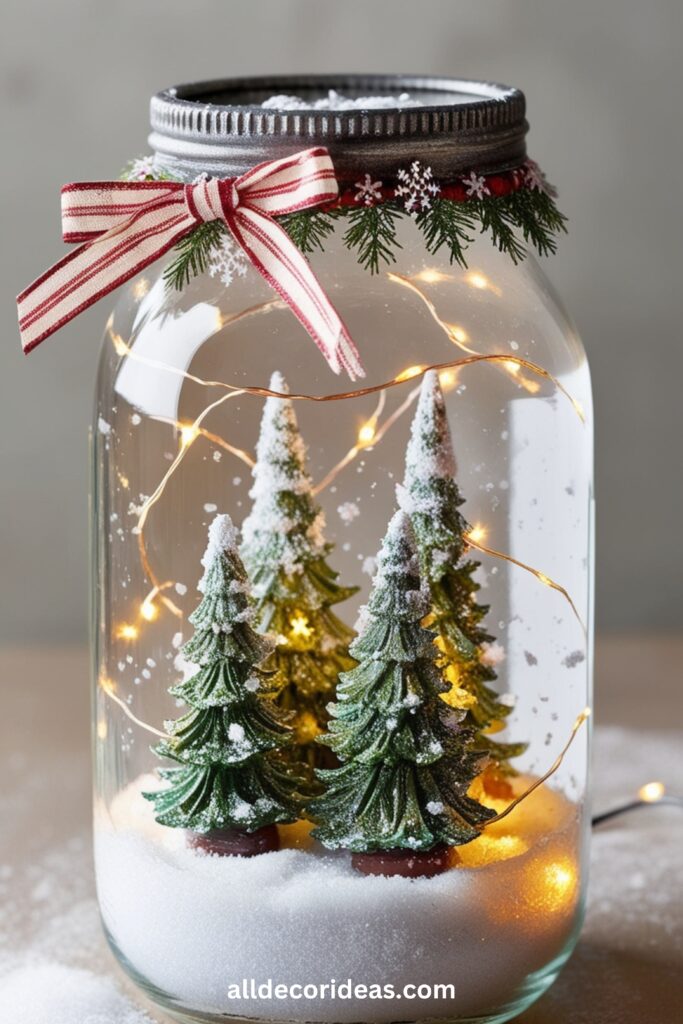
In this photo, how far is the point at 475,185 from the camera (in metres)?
0.82

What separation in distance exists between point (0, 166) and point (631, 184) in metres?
0.68

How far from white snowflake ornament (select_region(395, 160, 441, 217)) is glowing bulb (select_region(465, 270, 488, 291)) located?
0.08 m

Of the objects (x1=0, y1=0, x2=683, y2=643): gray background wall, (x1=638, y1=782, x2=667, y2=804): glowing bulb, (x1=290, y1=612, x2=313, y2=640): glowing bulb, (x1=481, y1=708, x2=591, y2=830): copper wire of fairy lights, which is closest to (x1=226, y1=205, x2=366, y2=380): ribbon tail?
(x1=290, y1=612, x2=313, y2=640): glowing bulb

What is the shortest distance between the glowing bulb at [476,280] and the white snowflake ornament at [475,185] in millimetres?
59

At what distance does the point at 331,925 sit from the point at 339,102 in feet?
1.72

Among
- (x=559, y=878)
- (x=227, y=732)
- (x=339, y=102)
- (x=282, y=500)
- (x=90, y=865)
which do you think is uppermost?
(x=339, y=102)

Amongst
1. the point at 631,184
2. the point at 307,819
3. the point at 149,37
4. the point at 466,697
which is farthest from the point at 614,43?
the point at 307,819

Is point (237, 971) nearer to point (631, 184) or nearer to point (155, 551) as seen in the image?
point (155, 551)

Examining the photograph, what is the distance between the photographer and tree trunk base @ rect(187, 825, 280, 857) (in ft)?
2.86

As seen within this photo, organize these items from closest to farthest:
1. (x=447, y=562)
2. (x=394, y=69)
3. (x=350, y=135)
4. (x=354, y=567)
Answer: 1. (x=350, y=135)
2. (x=447, y=562)
3. (x=354, y=567)
4. (x=394, y=69)

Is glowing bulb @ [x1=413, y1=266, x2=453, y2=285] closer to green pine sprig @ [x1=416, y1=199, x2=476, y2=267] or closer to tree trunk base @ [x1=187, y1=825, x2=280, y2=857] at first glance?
green pine sprig @ [x1=416, y1=199, x2=476, y2=267]

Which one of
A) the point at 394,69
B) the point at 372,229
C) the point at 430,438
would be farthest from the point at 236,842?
the point at 394,69

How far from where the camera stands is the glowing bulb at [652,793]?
125 centimetres

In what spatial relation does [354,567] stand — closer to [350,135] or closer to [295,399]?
[295,399]
